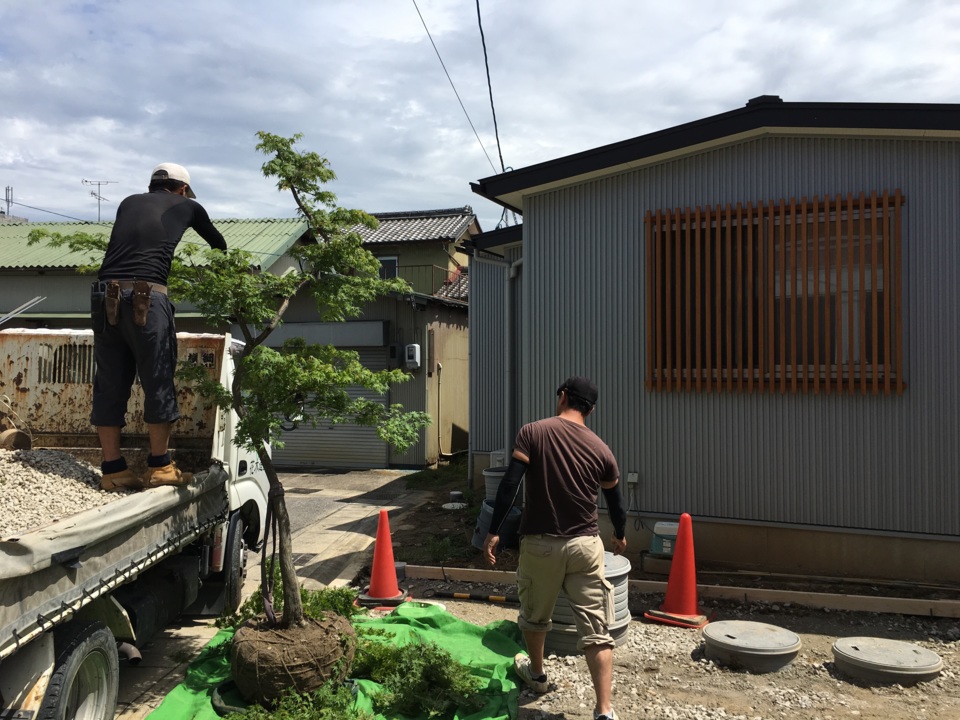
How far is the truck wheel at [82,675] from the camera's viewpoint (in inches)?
126

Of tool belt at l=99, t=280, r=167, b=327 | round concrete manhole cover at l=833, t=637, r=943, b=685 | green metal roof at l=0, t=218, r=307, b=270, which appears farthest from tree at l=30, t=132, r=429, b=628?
green metal roof at l=0, t=218, r=307, b=270

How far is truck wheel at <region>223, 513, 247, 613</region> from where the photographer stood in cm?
580

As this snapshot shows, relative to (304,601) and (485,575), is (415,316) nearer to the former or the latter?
(485,575)

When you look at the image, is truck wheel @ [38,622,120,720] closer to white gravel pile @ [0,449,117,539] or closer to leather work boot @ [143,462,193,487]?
white gravel pile @ [0,449,117,539]

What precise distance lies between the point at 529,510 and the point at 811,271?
4221 millimetres

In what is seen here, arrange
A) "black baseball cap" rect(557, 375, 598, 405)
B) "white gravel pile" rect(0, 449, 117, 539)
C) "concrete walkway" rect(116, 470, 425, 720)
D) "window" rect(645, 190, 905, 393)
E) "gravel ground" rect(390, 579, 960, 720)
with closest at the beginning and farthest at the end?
"white gravel pile" rect(0, 449, 117, 539), "gravel ground" rect(390, 579, 960, 720), "black baseball cap" rect(557, 375, 598, 405), "concrete walkway" rect(116, 470, 425, 720), "window" rect(645, 190, 905, 393)

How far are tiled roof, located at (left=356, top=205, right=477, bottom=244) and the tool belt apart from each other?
1953 cm

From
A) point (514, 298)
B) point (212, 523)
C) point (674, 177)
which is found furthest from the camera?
point (514, 298)

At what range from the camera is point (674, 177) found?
7582 mm

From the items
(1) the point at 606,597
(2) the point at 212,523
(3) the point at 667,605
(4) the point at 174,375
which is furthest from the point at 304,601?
(3) the point at 667,605

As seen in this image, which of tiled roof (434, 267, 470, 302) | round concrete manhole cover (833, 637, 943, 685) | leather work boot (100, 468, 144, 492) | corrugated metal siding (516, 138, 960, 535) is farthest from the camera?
tiled roof (434, 267, 470, 302)

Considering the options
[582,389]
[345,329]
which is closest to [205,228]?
[582,389]

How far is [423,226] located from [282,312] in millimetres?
22181

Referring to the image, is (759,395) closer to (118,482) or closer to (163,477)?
(163,477)
